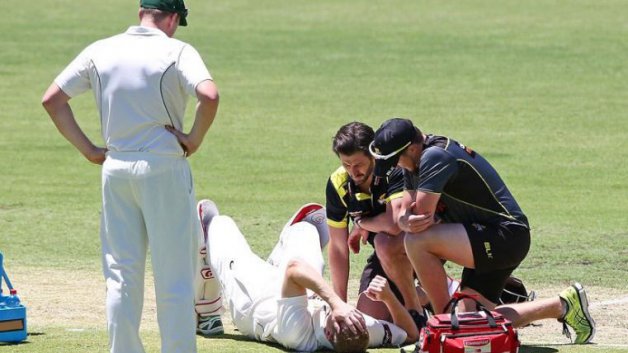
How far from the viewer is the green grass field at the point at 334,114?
11.1 meters

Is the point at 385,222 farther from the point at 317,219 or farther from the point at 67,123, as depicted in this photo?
the point at 67,123

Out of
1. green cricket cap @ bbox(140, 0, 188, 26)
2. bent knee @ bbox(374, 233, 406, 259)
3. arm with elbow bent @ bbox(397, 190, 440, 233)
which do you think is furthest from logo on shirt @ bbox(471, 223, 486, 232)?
green cricket cap @ bbox(140, 0, 188, 26)

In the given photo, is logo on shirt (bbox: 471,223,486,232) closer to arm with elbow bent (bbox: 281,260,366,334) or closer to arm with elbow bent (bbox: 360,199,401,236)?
arm with elbow bent (bbox: 360,199,401,236)

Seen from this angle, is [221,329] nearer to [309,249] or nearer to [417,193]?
[309,249]

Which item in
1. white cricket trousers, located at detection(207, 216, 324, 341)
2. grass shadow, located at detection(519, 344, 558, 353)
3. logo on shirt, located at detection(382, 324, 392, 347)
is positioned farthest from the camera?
white cricket trousers, located at detection(207, 216, 324, 341)

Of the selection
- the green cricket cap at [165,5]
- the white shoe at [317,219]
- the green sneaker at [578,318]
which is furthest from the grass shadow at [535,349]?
the green cricket cap at [165,5]

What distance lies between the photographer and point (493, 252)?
780 cm

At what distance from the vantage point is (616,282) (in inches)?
407

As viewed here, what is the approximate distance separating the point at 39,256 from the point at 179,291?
16.3ft

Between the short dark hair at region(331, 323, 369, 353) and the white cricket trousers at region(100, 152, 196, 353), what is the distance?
1.02m

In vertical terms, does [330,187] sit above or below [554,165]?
above

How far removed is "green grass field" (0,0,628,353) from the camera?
11.1 meters

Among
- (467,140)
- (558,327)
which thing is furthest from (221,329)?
(467,140)

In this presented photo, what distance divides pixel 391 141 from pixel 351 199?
93 cm
